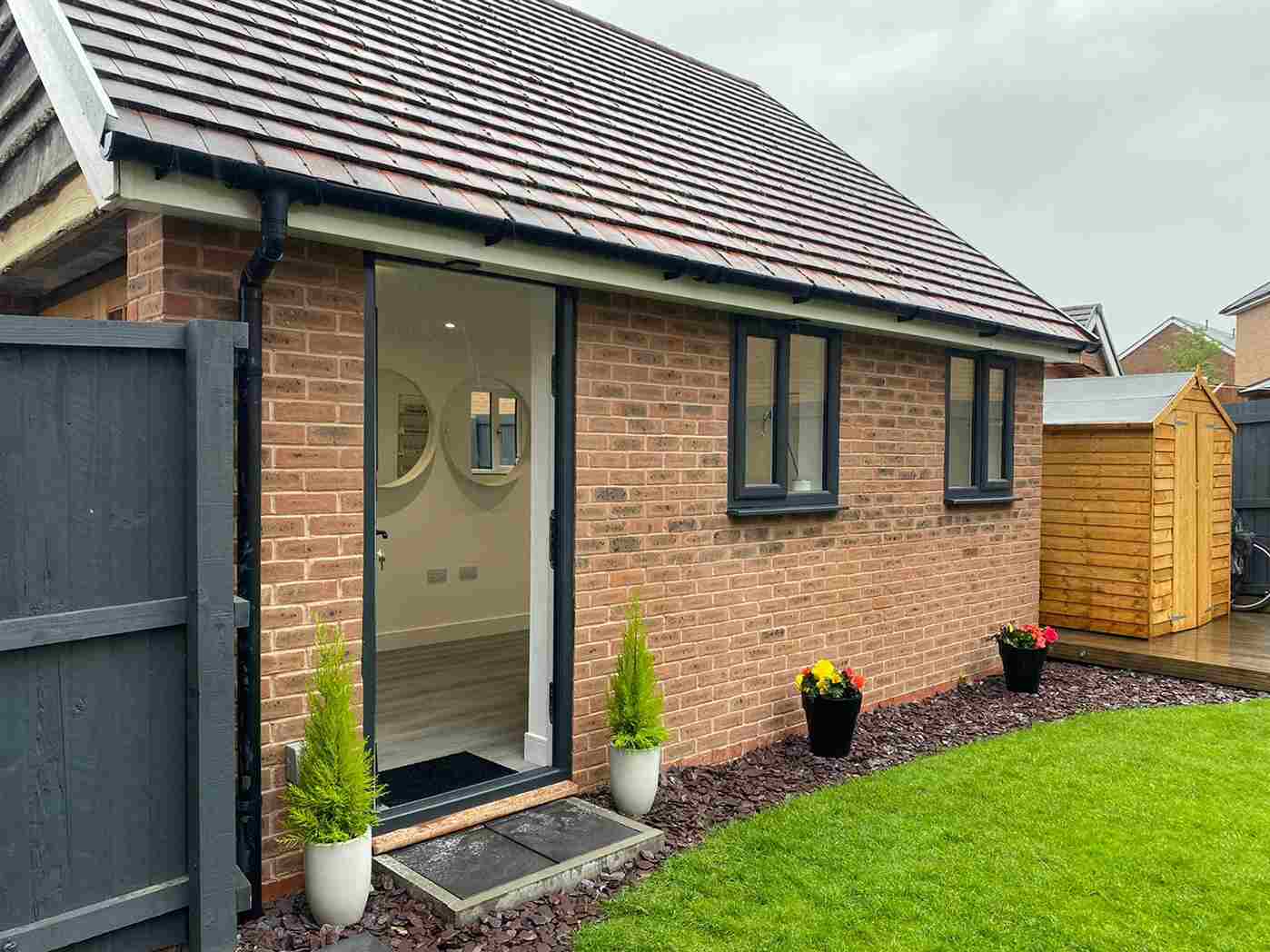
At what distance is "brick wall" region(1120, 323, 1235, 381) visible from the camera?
141 feet

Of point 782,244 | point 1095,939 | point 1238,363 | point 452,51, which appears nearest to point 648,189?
point 782,244

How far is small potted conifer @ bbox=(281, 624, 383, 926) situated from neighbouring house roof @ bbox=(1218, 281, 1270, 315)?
1396 inches

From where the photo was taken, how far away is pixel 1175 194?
179 feet

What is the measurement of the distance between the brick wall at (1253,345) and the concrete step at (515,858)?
115 ft

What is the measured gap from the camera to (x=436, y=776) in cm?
500

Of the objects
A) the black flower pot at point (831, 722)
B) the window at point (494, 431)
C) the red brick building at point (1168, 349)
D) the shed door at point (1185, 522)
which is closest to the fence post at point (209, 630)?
the black flower pot at point (831, 722)

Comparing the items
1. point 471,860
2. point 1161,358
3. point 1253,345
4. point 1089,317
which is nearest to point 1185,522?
point 471,860

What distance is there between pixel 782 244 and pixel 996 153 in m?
56.2

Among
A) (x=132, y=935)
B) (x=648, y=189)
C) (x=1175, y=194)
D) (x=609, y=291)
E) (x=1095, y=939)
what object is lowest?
(x=1095, y=939)

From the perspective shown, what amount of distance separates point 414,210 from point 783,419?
3064 mm

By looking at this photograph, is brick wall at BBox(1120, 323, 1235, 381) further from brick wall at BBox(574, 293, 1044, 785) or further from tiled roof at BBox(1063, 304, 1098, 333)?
brick wall at BBox(574, 293, 1044, 785)

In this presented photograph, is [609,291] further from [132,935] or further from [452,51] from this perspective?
[132,935]

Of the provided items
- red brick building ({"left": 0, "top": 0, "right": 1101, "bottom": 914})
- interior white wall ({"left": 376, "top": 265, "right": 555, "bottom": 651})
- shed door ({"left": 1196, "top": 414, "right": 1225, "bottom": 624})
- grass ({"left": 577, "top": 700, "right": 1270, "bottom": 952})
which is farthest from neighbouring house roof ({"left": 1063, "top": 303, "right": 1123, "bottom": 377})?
grass ({"left": 577, "top": 700, "right": 1270, "bottom": 952})

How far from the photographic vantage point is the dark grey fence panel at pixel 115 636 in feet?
7.23
